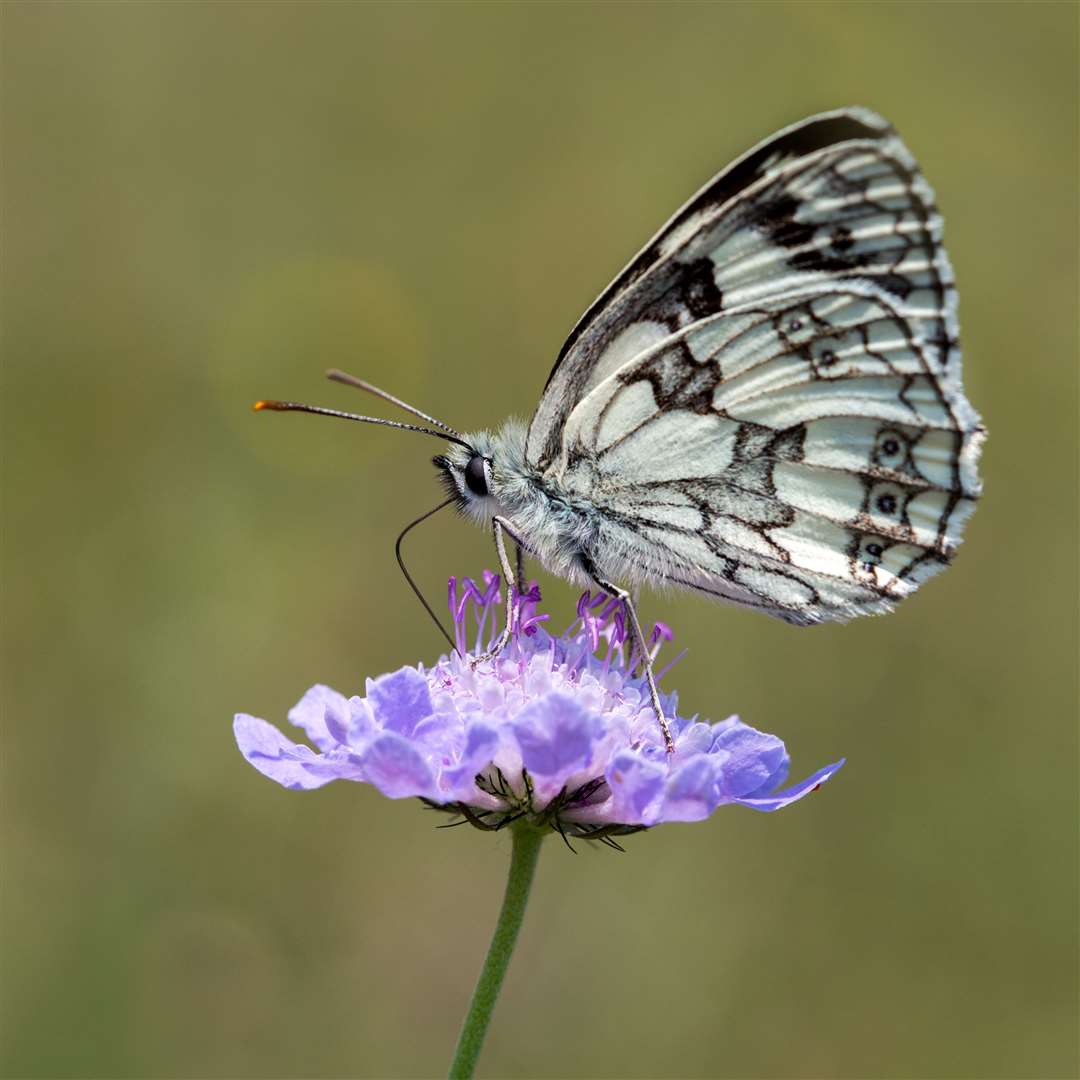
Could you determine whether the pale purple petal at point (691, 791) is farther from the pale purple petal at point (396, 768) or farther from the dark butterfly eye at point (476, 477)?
the dark butterfly eye at point (476, 477)

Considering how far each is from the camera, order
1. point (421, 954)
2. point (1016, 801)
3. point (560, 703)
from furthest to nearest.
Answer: point (1016, 801) → point (421, 954) → point (560, 703)

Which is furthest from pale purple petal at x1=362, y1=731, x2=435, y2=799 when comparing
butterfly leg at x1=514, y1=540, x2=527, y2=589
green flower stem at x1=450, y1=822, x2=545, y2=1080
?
butterfly leg at x1=514, y1=540, x2=527, y2=589

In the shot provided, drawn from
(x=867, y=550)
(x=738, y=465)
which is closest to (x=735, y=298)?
(x=738, y=465)

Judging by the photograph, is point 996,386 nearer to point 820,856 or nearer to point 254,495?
point 820,856

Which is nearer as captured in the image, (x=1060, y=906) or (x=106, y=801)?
(x=106, y=801)

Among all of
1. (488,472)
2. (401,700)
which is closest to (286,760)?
(401,700)

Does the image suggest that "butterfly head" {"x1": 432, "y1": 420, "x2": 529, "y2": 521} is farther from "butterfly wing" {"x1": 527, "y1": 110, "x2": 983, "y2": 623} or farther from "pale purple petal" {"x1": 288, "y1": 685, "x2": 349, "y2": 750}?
"pale purple petal" {"x1": 288, "y1": 685, "x2": 349, "y2": 750}
